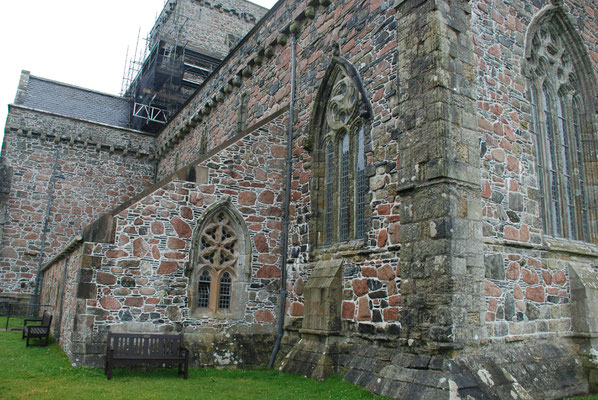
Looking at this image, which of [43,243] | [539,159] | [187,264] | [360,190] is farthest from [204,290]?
[43,243]

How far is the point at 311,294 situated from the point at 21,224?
16.6 meters

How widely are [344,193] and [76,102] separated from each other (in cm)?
2083

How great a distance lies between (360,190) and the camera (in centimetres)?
1012

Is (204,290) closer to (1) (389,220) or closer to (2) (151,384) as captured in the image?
(2) (151,384)

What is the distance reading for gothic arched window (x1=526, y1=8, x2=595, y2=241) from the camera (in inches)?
402

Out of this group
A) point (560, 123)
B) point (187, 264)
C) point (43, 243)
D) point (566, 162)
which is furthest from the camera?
point (43, 243)

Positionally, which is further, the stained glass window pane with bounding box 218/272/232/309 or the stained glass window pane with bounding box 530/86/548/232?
the stained glass window pane with bounding box 218/272/232/309

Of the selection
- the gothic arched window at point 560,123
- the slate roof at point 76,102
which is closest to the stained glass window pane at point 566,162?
the gothic arched window at point 560,123

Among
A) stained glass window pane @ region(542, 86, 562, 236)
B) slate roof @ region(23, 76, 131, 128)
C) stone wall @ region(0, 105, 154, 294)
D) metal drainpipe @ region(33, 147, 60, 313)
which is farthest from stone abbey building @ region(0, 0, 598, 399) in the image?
slate roof @ region(23, 76, 131, 128)

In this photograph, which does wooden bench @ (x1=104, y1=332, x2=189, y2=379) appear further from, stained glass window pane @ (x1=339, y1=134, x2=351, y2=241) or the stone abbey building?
stained glass window pane @ (x1=339, y1=134, x2=351, y2=241)

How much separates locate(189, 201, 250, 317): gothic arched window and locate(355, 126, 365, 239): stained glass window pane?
2.99 meters

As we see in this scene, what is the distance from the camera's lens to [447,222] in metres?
7.75

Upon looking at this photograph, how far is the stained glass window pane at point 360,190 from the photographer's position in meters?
9.97

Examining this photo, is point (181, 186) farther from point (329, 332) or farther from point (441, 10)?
point (441, 10)
